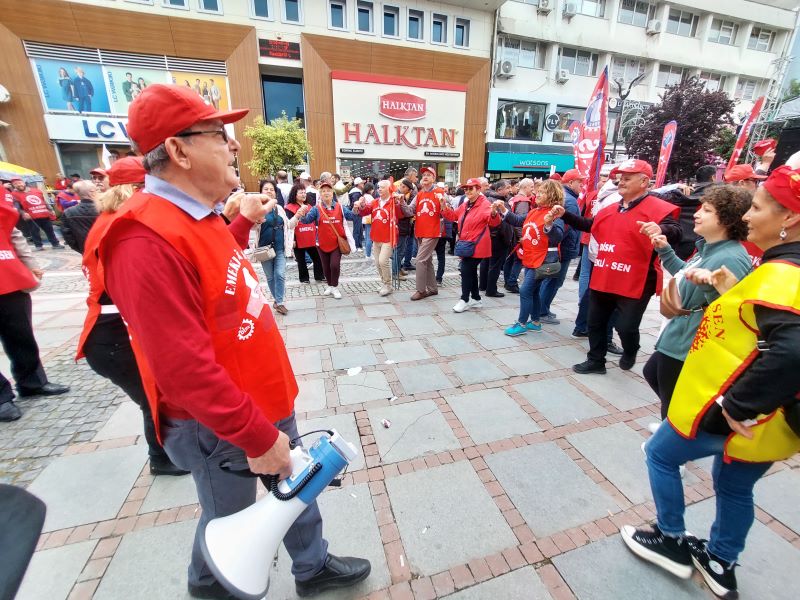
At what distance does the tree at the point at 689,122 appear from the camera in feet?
52.8

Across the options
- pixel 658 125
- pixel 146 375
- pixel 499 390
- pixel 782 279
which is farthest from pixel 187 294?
pixel 658 125

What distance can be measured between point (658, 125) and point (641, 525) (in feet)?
70.2

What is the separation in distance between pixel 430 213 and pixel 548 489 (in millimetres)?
4557

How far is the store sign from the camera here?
55.0ft

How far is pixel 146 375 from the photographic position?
134cm

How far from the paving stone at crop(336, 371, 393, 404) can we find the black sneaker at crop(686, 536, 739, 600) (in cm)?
232

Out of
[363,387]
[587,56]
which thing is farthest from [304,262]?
[587,56]

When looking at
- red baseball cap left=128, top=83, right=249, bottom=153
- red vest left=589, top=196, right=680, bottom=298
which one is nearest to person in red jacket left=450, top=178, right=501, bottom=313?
red vest left=589, top=196, right=680, bottom=298

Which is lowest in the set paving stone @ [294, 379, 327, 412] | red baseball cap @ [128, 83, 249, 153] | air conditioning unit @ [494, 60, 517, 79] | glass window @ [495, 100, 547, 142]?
paving stone @ [294, 379, 327, 412]

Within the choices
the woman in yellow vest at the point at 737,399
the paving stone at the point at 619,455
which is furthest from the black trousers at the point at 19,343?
the woman in yellow vest at the point at 737,399

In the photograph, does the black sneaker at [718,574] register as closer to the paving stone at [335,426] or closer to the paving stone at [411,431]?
the paving stone at [411,431]

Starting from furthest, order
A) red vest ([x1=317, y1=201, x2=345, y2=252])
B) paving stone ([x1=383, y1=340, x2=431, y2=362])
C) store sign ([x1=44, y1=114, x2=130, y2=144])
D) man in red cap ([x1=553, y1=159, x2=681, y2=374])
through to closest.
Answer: store sign ([x1=44, y1=114, x2=130, y2=144]) → red vest ([x1=317, y1=201, x2=345, y2=252]) → paving stone ([x1=383, y1=340, x2=431, y2=362]) → man in red cap ([x1=553, y1=159, x2=681, y2=374])

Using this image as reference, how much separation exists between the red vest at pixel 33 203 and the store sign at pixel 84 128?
26.3ft

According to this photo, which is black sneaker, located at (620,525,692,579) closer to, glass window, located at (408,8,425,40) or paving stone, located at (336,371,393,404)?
paving stone, located at (336,371,393,404)
